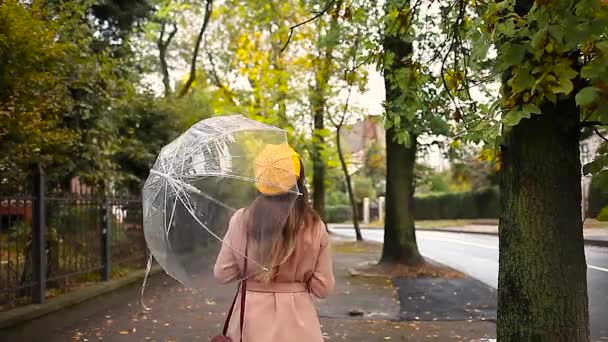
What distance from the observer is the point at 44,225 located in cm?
898

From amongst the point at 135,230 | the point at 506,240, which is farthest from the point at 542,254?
the point at 135,230

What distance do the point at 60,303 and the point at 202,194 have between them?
593 centimetres

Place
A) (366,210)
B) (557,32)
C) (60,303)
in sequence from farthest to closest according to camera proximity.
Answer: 1. (366,210)
2. (60,303)
3. (557,32)

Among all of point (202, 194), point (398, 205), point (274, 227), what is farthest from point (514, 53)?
point (398, 205)

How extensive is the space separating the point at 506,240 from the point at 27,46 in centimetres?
597

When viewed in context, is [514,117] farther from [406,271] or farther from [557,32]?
[406,271]

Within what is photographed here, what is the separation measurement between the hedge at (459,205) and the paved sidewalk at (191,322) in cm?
3122

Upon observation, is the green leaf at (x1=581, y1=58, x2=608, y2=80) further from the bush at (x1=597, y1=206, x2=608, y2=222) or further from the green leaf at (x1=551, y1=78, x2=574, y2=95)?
the bush at (x1=597, y1=206, x2=608, y2=222)

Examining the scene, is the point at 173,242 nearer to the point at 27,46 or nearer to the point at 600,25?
the point at 600,25

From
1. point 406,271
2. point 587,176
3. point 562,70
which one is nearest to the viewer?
point 562,70

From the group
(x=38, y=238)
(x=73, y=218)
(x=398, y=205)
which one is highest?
(x=398, y=205)

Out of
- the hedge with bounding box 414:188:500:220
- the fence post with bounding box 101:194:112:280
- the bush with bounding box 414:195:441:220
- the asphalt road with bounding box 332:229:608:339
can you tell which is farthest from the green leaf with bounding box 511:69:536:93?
the bush with bounding box 414:195:441:220

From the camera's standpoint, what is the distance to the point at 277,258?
331 centimetres

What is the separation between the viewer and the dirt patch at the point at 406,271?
13.6m
